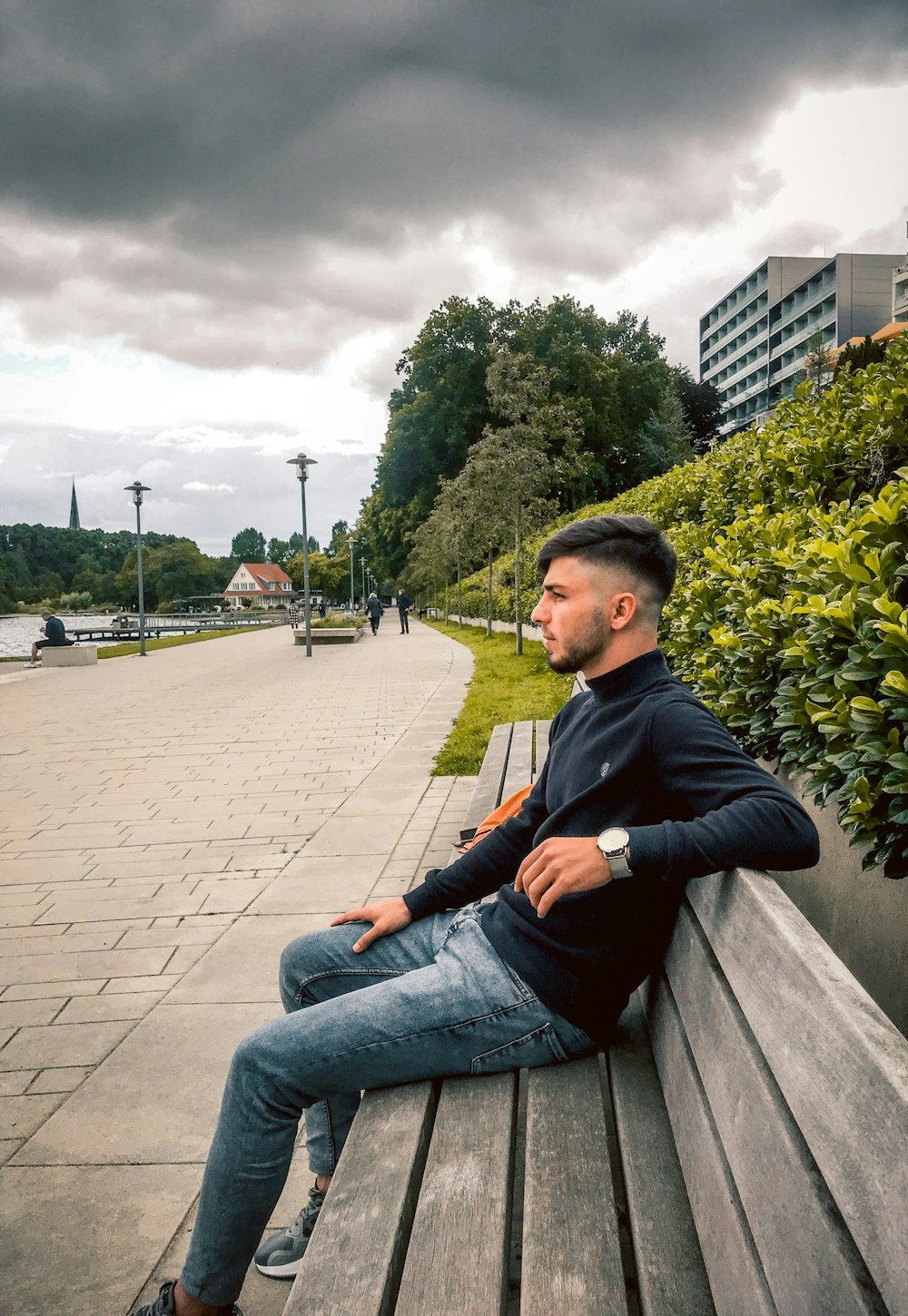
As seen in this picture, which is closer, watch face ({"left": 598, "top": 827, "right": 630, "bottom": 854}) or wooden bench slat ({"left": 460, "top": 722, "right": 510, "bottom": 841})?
watch face ({"left": 598, "top": 827, "right": 630, "bottom": 854})

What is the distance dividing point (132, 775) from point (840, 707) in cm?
757

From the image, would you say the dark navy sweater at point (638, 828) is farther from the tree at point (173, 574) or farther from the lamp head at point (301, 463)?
the tree at point (173, 574)

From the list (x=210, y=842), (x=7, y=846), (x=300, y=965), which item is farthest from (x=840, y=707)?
(x=7, y=846)

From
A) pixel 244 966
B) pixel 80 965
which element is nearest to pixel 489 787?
pixel 244 966

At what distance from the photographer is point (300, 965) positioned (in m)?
2.37

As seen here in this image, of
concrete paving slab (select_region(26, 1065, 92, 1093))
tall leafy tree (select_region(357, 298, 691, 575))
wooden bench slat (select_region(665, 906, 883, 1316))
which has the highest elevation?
tall leafy tree (select_region(357, 298, 691, 575))

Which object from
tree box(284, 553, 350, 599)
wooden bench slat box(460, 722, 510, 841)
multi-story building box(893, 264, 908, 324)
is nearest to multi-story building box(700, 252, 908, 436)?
multi-story building box(893, 264, 908, 324)

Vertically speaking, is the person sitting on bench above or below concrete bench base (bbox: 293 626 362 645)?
above

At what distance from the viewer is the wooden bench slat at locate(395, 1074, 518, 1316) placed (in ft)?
4.54

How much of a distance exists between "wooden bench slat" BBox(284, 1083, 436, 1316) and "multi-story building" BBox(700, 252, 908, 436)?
7927cm

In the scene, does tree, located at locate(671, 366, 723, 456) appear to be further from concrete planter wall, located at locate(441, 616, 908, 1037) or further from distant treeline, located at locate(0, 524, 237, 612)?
distant treeline, located at locate(0, 524, 237, 612)

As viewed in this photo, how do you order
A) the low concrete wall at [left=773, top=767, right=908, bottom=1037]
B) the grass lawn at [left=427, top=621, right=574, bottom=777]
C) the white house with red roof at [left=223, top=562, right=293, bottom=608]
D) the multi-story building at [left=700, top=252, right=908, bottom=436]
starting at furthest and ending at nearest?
the white house with red roof at [left=223, top=562, right=293, bottom=608] < the multi-story building at [left=700, top=252, right=908, bottom=436] < the grass lawn at [left=427, top=621, right=574, bottom=777] < the low concrete wall at [left=773, top=767, right=908, bottom=1037]

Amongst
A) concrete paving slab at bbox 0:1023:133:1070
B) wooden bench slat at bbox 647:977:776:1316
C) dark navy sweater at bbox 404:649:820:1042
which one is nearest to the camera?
wooden bench slat at bbox 647:977:776:1316

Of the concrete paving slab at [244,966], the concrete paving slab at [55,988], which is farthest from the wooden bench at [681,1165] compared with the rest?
the concrete paving slab at [55,988]
